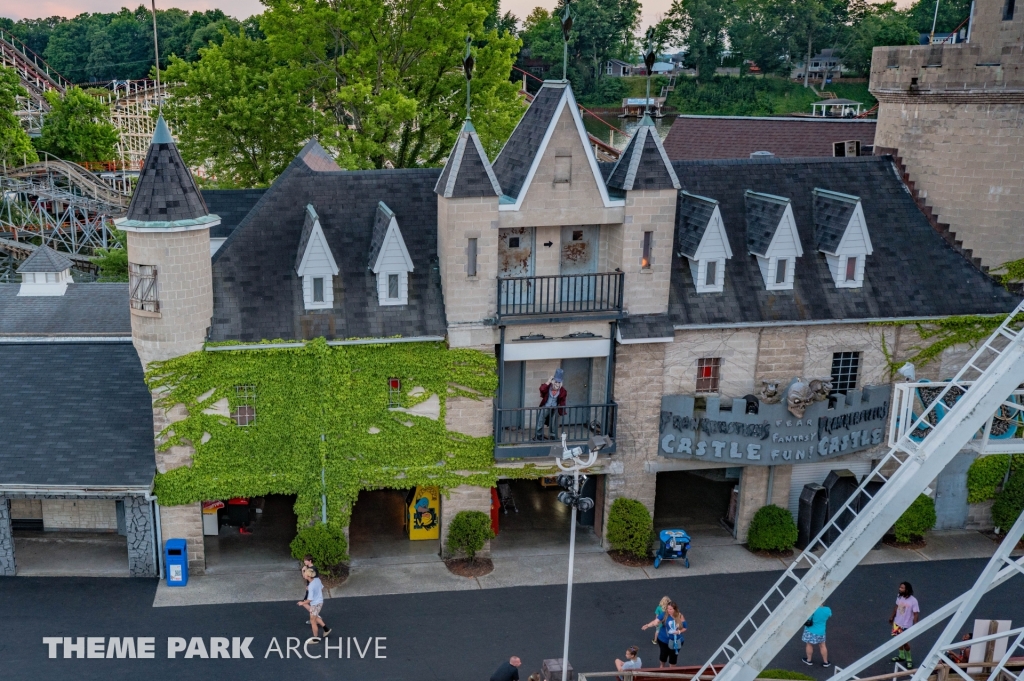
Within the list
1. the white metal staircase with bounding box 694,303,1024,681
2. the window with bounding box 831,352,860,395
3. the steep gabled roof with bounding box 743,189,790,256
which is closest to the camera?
the white metal staircase with bounding box 694,303,1024,681

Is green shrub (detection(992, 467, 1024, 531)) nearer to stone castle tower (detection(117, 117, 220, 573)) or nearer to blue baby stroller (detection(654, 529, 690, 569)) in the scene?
blue baby stroller (detection(654, 529, 690, 569))

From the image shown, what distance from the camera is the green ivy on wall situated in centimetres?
2911

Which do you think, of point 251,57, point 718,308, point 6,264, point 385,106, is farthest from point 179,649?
point 6,264

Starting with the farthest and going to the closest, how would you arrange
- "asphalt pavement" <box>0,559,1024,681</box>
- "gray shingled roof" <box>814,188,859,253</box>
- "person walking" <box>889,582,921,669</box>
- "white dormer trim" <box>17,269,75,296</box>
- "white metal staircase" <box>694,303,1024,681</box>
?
"white dormer trim" <box>17,269,75,296</box>
"gray shingled roof" <box>814,188,859,253</box>
"asphalt pavement" <box>0,559,1024,681</box>
"person walking" <box>889,582,921,669</box>
"white metal staircase" <box>694,303,1024,681</box>

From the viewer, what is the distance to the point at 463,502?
102 feet

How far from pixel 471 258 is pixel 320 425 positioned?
5878mm

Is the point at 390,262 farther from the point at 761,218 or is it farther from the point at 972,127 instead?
the point at 972,127

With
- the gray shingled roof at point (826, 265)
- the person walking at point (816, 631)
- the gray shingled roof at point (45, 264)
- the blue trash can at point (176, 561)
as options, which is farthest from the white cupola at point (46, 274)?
the person walking at point (816, 631)

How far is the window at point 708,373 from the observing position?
31797 millimetres

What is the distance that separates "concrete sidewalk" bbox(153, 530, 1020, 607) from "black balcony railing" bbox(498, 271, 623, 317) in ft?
23.4

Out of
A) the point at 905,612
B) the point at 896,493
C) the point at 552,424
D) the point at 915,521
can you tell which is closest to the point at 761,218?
the point at 552,424

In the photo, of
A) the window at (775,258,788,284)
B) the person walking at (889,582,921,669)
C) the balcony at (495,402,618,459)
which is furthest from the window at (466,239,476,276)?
the person walking at (889,582,921,669)

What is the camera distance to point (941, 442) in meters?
18.8

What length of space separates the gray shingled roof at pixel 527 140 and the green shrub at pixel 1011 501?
17083mm
